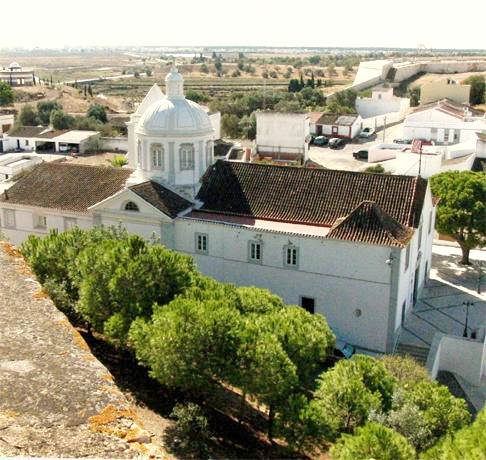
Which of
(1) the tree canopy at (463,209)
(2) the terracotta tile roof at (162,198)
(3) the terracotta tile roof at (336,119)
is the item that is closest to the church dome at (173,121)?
(2) the terracotta tile roof at (162,198)

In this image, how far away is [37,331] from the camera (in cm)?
819

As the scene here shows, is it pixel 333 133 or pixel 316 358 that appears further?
pixel 333 133

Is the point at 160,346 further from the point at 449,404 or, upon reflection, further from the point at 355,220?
the point at 355,220

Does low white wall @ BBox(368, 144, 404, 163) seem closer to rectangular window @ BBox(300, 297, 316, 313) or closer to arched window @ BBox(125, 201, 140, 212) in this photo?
rectangular window @ BBox(300, 297, 316, 313)

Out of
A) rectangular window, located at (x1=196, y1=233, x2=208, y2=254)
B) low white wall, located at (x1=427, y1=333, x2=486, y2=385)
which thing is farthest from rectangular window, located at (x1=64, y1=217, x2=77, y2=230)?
low white wall, located at (x1=427, y1=333, x2=486, y2=385)

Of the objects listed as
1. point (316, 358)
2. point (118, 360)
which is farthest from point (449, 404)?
point (118, 360)

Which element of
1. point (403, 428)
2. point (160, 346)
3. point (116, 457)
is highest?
point (116, 457)

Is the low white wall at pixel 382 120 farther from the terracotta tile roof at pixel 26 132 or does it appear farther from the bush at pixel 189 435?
the bush at pixel 189 435

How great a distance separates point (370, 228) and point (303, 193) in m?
4.35

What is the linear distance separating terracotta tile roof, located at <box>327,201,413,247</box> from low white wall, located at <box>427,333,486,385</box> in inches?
186

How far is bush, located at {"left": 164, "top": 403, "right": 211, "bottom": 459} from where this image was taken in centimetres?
1557

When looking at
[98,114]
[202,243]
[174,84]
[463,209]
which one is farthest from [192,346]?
[98,114]

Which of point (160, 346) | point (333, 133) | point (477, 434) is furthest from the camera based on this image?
point (333, 133)

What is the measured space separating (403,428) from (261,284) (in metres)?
13.3
